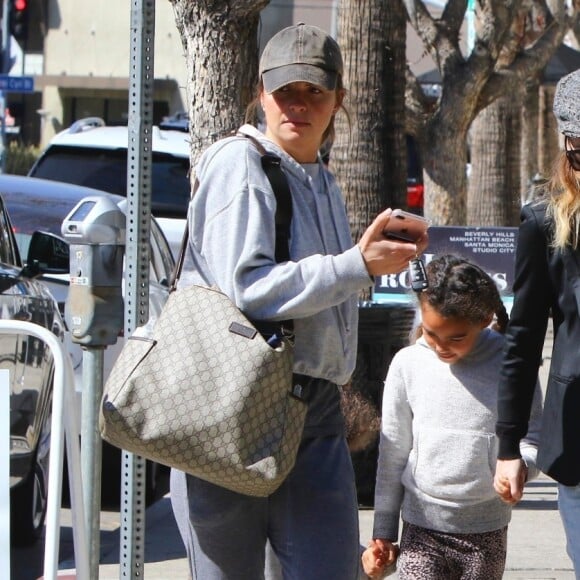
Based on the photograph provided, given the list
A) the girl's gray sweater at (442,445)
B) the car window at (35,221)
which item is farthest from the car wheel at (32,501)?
the car window at (35,221)

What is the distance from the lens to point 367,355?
22.8 feet

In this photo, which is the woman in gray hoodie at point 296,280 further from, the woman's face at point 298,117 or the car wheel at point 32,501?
the car wheel at point 32,501

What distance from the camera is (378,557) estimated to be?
3.89 metres

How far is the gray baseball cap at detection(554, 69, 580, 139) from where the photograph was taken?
310cm

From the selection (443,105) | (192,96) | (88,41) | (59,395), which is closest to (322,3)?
(88,41)

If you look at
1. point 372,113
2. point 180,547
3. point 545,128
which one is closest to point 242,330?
point 180,547

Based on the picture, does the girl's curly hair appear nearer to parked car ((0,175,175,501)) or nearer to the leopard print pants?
the leopard print pants

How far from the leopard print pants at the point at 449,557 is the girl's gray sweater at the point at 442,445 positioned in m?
0.03

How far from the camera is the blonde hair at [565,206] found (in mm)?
3102

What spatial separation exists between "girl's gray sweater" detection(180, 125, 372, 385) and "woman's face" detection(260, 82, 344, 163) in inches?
1.6

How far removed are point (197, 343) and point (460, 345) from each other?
124cm

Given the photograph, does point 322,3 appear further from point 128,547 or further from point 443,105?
point 128,547

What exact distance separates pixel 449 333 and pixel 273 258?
1.09m

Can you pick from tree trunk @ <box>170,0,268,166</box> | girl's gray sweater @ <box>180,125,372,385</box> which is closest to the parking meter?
girl's gray sweater @ <box>180,125,372,385</box>
